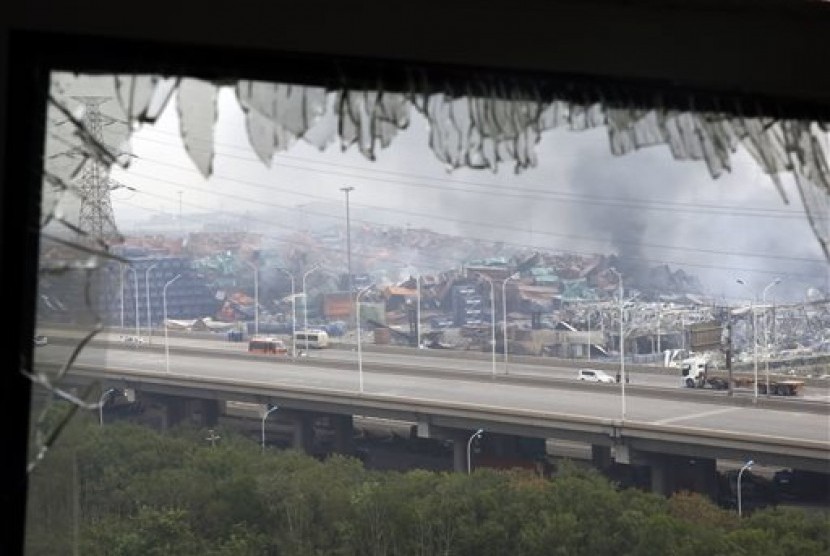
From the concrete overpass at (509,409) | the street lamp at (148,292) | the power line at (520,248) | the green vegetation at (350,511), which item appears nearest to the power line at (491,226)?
the power line at (520,248)

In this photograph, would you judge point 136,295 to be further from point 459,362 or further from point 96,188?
point 459,362

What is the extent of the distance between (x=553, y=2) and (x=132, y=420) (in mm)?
814

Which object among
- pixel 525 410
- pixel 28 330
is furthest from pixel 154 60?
pixel 525 410

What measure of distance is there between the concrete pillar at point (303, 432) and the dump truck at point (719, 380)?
0.68 m

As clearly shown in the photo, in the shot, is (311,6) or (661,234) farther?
(661,234)

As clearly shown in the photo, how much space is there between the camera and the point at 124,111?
3.10 ft

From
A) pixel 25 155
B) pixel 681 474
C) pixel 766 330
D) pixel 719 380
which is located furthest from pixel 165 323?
pixel 766 330

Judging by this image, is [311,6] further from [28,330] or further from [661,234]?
[661,234]

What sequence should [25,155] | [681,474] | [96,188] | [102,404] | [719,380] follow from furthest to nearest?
[719,380] < [681,474] < [102,404] < [96,188] < [25,155]

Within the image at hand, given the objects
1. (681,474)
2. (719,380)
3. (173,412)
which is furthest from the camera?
(719,380)

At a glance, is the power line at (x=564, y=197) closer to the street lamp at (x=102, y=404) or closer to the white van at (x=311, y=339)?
the white van at (x=311, y=339)

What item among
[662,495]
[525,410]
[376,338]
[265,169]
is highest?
[265,169]

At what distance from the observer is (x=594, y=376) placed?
1464 millimetres

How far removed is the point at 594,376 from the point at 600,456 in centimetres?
14
